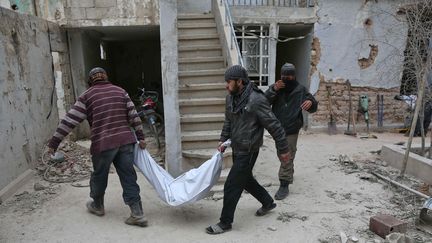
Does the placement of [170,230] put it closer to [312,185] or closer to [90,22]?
[312,185]

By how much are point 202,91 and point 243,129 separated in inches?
99.2

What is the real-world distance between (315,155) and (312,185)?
168cm

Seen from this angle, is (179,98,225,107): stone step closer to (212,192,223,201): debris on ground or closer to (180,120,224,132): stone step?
(180,120,224,132): stone step

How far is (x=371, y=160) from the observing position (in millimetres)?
5844

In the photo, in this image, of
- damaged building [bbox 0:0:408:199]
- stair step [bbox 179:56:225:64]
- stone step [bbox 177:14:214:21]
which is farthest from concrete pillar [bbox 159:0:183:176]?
stone step [bbox 177:14:214:21]

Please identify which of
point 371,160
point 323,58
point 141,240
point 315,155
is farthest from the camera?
point 323,58

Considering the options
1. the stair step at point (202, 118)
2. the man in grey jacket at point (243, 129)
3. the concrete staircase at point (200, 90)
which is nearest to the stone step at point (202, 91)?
the concrete staircase at point (200, 90)

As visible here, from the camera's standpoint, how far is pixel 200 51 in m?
6.41

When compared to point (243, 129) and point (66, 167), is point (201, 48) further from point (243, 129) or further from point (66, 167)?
point (243, 129)

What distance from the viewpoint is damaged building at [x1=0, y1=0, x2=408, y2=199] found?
14.8 feet

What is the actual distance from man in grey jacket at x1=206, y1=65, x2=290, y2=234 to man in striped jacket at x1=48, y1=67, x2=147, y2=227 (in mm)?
990

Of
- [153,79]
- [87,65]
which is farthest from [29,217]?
[153,79]

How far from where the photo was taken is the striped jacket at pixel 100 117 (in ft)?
10.9

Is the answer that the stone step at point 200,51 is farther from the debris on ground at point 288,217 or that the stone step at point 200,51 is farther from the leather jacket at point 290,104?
the debris on ground at point 288,217
